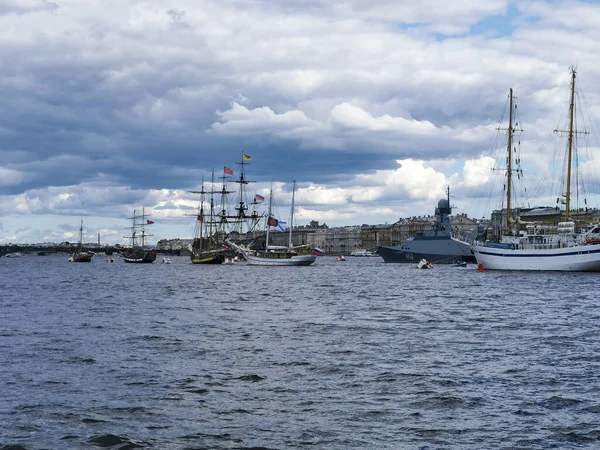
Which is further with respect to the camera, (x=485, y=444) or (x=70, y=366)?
(x=70, y=366)

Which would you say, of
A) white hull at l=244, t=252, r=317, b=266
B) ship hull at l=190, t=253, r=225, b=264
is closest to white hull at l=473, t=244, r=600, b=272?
white hull at l=244, t=252, r=317, b=266

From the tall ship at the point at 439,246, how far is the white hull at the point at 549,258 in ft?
140

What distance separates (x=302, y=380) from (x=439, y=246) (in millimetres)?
130653

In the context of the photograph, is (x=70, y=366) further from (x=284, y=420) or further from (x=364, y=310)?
(x=364, y=310)

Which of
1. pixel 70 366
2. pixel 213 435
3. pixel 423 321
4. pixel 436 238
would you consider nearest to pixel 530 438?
pixel 213 435

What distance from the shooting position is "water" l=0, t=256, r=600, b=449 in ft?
52.3

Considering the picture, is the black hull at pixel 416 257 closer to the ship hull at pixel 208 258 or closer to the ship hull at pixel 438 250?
the ship hull at pixel 438 250

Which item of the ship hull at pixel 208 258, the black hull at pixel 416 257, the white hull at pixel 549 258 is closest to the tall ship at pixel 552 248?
the white hull at pixel 549 258

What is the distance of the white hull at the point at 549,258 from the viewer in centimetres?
9012

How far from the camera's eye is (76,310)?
149ft

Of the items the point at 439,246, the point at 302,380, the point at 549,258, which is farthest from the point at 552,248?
the point at 302,380

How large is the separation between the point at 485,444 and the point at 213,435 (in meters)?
5.31

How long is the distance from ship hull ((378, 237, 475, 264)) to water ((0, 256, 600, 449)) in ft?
348

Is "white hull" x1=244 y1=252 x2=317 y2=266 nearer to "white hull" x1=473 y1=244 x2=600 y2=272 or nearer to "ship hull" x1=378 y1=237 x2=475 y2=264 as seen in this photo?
"ship hull" x1=378 y1=237 x2=475 y2=264
